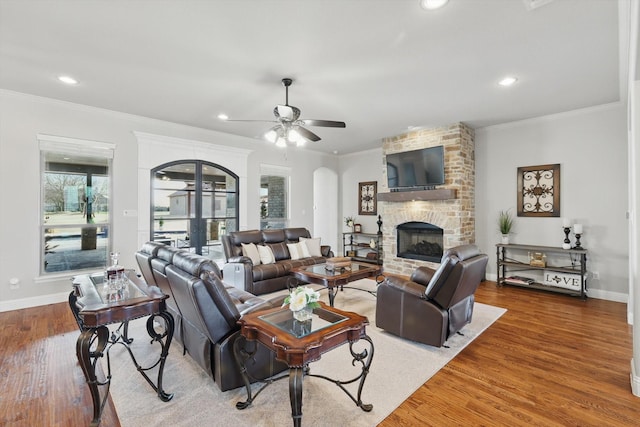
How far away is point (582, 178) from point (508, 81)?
2393 mm

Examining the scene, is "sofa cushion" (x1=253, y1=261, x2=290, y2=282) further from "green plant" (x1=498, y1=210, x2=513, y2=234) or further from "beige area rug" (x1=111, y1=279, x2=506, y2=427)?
"green plant" (x1=498, y1=210, x2=513, y2=234)

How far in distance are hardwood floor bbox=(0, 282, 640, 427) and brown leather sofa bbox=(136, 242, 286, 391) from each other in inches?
26.0

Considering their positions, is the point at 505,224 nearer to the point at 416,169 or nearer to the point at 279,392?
the point at 416,169

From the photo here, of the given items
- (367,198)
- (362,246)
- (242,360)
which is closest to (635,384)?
(242,360)

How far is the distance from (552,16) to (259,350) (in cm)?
355

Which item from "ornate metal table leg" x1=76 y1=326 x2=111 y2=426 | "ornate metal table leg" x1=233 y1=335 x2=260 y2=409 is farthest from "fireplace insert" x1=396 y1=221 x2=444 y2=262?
"ornate metal table leg" x1=76 y1=326 x2=111 y2=426

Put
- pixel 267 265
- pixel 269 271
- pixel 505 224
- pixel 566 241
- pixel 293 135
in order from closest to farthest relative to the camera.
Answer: pixel 293 135
pixel 566 241
pixel 269 271
pixel 267 265
pixel 505 224

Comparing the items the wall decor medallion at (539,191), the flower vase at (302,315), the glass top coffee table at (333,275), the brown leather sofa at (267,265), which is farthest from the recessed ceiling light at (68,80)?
the wall decor medallion at (539,191)

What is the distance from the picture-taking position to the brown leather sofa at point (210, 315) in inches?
80.4

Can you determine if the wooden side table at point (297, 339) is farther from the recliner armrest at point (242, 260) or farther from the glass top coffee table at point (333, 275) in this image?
the recliner armrest at point (242, 260)

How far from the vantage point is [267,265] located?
4887mm

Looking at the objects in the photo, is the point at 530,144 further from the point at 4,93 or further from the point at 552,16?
the point at 4,93

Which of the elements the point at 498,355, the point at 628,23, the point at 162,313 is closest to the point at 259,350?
the point at 162,313

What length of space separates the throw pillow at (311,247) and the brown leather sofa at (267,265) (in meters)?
0.11
